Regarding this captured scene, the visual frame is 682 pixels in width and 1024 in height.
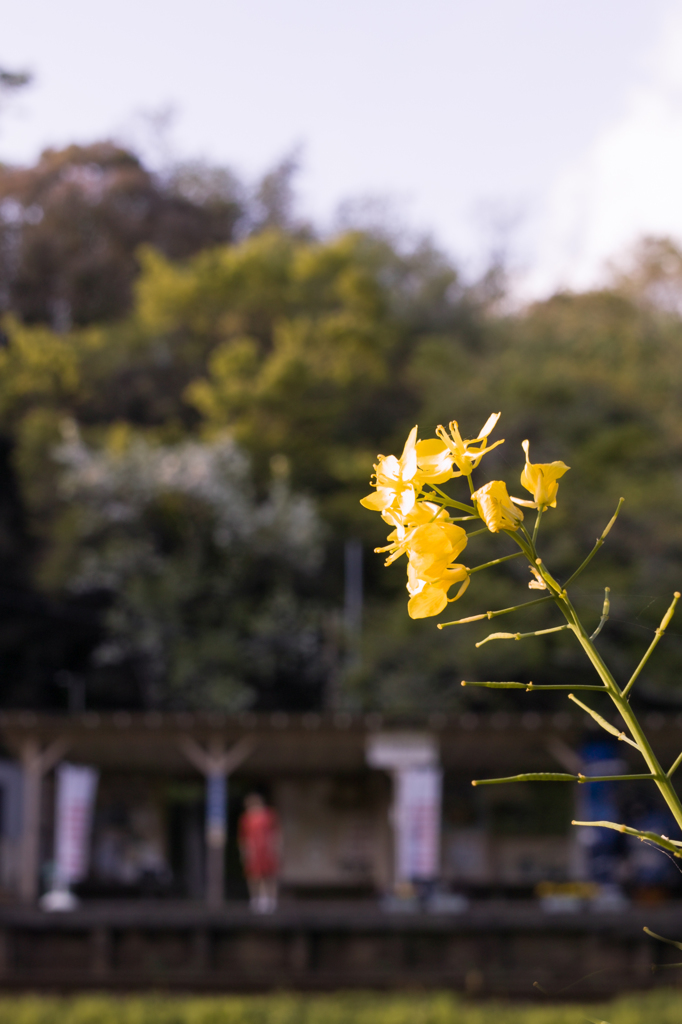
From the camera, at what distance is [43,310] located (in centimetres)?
1939

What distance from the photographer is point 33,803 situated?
10117 millimetres

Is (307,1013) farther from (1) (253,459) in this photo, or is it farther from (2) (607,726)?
(1) (253,459)

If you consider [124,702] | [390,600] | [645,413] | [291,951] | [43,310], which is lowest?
[291,951]

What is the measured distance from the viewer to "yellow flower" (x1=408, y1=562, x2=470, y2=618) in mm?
665

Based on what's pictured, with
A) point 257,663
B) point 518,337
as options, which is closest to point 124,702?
point 257,663

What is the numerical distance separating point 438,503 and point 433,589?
5 cm

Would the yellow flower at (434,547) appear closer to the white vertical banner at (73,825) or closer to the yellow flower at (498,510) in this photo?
the yellow flower at (498,510)

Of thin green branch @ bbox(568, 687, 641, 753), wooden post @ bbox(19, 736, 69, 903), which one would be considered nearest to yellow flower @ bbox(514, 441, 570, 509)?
thin green branch @ bbox(568, 687, 641, 753)

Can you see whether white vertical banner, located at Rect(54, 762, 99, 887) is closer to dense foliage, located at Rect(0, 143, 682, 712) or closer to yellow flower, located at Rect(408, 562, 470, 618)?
dense foliage, located at Rect(0, 143, 682, 712)

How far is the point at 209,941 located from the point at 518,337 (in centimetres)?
1517

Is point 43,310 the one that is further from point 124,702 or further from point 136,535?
point 124,702

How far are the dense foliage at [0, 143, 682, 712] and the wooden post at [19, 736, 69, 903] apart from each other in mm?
4568

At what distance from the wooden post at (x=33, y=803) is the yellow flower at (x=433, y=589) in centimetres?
986

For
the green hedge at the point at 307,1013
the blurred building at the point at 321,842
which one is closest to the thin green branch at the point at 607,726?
the green hedge at the point at 307,1013
